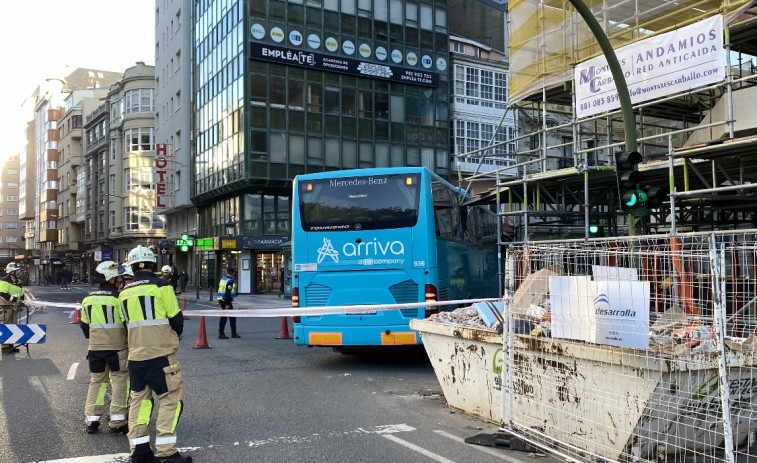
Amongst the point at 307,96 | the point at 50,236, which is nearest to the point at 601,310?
the point at 307,96

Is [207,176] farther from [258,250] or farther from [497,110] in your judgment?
[497,110]

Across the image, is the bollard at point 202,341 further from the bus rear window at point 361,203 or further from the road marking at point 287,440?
the road marking at point 287,440

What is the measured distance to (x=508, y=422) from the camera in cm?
627

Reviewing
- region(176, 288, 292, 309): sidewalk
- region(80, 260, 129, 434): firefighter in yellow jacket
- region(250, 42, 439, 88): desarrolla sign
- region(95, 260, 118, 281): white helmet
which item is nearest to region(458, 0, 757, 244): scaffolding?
region(95, 260, 118, 281): white helmet

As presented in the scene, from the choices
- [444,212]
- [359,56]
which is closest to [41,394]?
[444,212]

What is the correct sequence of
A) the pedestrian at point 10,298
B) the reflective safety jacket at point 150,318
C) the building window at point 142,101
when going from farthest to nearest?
the building window at point 142,101, the pedestrian at point 10,298, the reflective safety jacket at point 150,318

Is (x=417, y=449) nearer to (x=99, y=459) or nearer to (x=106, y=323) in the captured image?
(x=99, y=459)

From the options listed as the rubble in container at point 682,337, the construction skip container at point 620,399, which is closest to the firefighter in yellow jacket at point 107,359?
the construction skip container at point 620,399

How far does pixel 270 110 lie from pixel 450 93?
12.3m

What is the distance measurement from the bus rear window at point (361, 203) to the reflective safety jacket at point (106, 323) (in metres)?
4.72

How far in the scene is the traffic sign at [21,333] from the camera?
28.1 feet

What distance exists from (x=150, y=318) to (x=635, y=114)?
1470cm

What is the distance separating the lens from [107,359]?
6.77 m

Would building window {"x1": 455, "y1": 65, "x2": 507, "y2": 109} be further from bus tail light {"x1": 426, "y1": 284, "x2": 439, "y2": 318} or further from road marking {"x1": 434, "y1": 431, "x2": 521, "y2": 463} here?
road marking {"x1": 434, "y1": 431, "x2": 521, "y2": 463}
